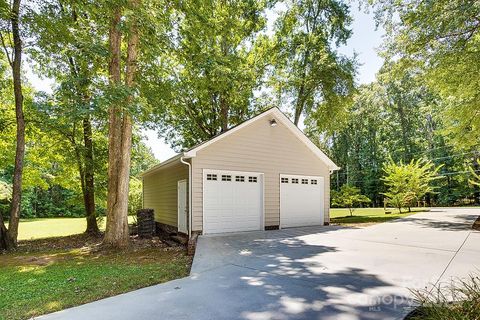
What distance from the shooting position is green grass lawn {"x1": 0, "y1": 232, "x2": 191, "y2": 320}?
411 cm

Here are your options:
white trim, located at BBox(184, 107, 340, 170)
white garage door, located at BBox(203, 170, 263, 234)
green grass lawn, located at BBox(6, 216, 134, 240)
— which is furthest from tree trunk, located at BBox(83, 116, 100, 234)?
white garage door, located at BBox(203, 170, 263, 234)

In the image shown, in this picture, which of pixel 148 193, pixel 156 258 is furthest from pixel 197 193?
pixel 148 193

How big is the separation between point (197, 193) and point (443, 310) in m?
7.25

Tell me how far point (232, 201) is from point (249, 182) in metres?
0.99

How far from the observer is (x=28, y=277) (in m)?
5.65

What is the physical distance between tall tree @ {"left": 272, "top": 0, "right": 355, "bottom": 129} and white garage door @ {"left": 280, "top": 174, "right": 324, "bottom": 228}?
6806 millimetres

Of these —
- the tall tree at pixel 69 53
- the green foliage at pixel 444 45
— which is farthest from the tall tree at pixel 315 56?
the tall tree at pixel 69 53

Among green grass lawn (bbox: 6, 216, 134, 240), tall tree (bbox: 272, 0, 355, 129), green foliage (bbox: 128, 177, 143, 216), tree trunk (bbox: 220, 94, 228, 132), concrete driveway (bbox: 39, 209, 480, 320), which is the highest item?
tall tree (bbox: 272, 0, 355, 129)

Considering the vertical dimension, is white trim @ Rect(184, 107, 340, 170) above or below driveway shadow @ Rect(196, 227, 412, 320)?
above

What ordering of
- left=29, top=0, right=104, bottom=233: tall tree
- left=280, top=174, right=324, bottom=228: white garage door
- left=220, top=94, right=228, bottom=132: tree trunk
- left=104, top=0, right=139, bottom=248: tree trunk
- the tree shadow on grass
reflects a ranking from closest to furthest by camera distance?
1. left=29, top=0, right=104, bottom=233: tall tree
2. left=104, top=0, right=139, bottom=248: tree trunk
3. the tree shadow on grass
4. left=280, top=174, right=324, bottom=228: white garage door
5. left=220, top=94, right=228, bottom=132: tree trunk

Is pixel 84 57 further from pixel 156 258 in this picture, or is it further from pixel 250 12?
pixel 250 12

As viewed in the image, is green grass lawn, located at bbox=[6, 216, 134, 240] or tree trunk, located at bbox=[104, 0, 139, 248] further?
green grass lawn, located at bbox=[6, 216, 134, 240]

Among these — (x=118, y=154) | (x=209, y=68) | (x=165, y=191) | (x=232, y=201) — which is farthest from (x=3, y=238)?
(x=209, y=68)

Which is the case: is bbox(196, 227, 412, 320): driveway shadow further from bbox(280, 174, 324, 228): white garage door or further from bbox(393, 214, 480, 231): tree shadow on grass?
bbox(393, 214, 480, 231): tree shadow on grass
